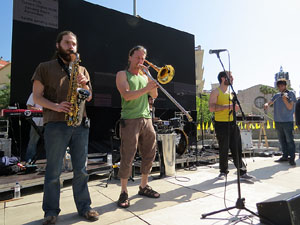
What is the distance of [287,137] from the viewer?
471cm

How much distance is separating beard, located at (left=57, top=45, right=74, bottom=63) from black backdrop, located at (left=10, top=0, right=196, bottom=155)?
13.0 ft

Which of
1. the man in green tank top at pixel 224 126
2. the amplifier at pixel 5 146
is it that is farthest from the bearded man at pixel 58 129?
the amplifier at pixel 5 146

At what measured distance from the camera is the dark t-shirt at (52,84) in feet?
6.42

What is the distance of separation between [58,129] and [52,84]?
1.46 ft

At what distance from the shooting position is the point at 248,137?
6.63 metres

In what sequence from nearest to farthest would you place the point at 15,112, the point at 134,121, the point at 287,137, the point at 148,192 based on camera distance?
the point at 134,121
the point at 148,192
the point at 15,112
the point at 287,137

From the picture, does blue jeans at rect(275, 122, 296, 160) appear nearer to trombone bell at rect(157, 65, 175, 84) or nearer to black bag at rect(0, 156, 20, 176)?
trombone bell at rect(157, 65, 175, 84)

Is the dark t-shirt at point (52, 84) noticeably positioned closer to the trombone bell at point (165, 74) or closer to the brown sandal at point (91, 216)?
the brown sandal at point (91, 216)

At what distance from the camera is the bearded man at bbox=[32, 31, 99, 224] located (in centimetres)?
192

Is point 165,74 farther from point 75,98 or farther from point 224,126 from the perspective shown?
point 224,126

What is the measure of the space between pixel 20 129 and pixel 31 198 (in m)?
3.00

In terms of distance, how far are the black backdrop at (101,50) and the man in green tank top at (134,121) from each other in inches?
163

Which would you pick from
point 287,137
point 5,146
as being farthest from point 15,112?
point 287,137

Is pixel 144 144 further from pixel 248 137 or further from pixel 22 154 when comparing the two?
pixel 248 137
